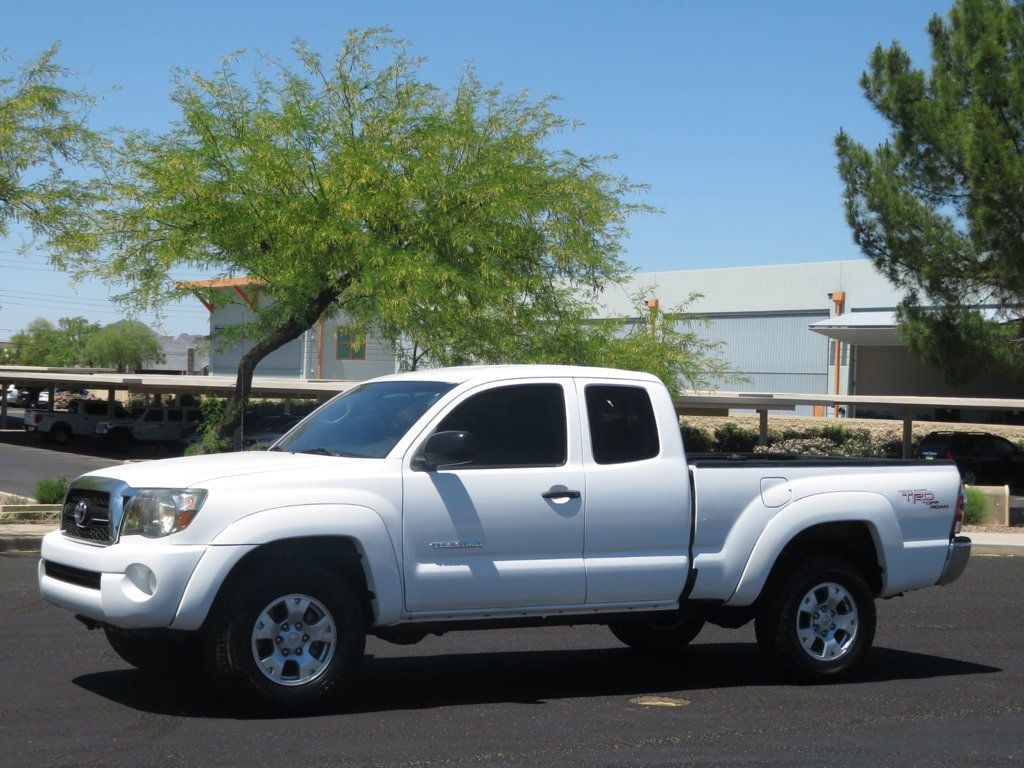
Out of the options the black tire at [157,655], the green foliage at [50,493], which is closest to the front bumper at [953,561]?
the black tire at [157,655]

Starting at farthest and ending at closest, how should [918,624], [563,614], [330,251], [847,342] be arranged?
[847,342], [330,251], [918,624], [563,614]

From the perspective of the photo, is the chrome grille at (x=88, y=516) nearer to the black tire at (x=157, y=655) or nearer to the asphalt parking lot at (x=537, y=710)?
the black tire at (x=157, y=655)

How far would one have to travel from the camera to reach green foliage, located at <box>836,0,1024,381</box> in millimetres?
26156

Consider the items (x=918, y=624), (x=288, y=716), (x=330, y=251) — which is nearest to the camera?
(x=288, y=716)

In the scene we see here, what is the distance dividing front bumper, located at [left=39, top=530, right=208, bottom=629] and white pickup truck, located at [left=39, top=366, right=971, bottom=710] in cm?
1

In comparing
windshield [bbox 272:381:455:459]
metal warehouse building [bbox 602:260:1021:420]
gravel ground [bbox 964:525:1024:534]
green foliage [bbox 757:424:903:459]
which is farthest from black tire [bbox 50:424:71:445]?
windshield [bbox 272:381:455:459]

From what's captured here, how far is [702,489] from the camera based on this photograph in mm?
8328

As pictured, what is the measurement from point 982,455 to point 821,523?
3119 centimetres

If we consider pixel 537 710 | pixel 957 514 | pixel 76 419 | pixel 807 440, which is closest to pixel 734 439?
pixel 807 440

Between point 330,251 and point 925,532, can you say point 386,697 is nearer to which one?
point 925,532

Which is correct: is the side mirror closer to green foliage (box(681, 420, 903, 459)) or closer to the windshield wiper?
the windshield wiper

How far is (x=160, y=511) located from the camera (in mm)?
7109

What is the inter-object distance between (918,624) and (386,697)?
6009mm

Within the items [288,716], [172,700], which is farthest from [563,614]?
[172,700]
